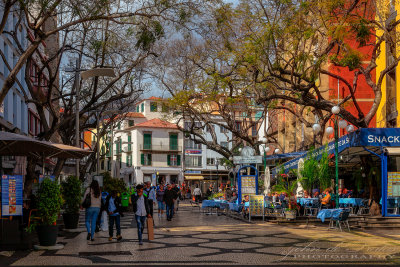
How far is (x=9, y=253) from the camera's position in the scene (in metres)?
13.3

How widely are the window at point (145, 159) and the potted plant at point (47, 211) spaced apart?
6989cm

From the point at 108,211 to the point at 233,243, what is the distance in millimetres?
3590

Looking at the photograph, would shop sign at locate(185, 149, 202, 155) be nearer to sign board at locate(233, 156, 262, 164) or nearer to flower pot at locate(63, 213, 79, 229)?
sign board at locate(233, 156, 262, 164)

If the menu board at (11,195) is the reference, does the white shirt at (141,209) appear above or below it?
below

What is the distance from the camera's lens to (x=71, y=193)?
19.5m

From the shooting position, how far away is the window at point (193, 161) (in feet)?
282

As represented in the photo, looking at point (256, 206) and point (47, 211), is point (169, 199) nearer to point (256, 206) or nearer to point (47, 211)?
point (256, 206)

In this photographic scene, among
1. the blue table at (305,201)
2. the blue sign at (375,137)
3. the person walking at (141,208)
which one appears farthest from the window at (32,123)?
the person walking at (141,208)

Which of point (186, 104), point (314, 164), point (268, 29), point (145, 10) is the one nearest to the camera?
point (145, 10)

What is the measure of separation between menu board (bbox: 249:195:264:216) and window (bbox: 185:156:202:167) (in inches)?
2429

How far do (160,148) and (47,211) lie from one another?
71.6m

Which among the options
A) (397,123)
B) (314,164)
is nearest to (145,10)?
(314,164)

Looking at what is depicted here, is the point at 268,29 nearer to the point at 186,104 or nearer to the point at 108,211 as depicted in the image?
the point at 108,211

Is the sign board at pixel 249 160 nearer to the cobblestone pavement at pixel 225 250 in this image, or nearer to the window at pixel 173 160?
→ the cobblestone pavement at pixel 225 250
